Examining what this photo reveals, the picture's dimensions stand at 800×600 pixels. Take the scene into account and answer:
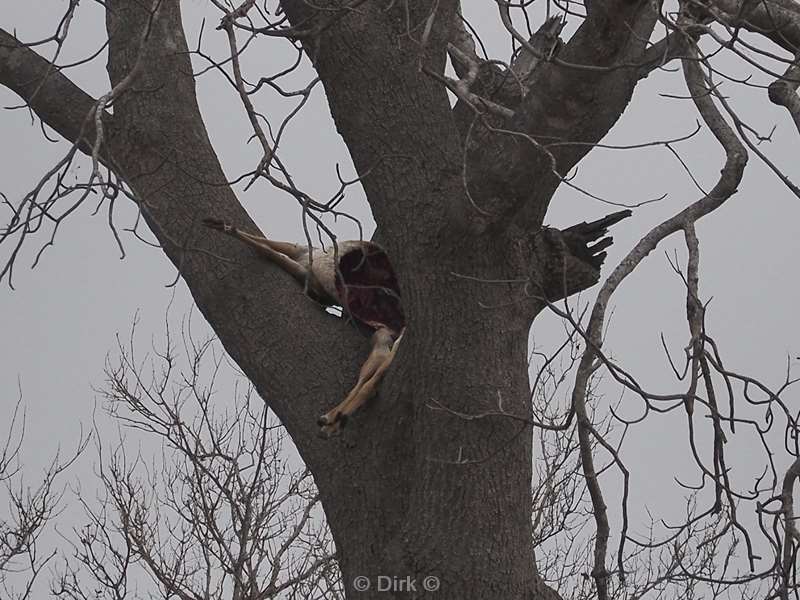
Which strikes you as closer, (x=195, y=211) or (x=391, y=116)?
(x=391, y=116)

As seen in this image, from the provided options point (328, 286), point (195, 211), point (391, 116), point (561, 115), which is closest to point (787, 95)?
point (561, 115)

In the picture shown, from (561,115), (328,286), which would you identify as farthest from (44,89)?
(561,115)

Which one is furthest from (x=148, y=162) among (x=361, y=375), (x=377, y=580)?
(x=377, y=580)

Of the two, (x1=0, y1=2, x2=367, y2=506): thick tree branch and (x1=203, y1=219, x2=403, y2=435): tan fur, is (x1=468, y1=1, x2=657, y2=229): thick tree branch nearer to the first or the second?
(x1=203, y1=219, x2=403, y2=435): tan fur

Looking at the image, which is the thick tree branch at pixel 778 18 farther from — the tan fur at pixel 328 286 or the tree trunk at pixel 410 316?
the tan fur at pixel 328 286

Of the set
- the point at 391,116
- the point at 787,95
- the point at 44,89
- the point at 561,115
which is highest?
the point at 44,89

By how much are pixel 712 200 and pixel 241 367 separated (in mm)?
1651

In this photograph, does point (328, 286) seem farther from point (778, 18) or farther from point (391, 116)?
point (778, 18)

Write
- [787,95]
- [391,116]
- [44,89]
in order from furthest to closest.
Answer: [44,89], [391,116], [787,95]

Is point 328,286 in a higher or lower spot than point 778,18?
lower

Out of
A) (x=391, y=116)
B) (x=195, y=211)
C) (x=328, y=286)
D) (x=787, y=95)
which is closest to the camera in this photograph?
(x=787, y=95)

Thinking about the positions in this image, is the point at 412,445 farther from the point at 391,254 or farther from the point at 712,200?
the point at 712,200

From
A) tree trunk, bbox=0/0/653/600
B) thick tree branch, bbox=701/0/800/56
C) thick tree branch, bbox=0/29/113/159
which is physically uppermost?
thick tree branch, bbox=0/29/113/159

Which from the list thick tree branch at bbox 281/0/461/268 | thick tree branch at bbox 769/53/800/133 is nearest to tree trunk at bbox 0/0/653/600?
thick tree branch at bbox 281/0/461/268
